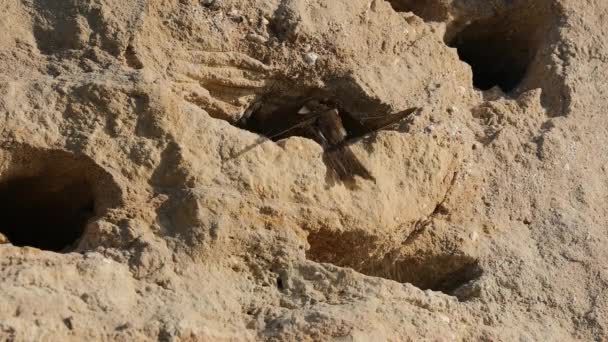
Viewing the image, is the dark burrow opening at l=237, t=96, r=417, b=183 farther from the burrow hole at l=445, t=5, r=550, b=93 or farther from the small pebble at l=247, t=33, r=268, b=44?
the burrow hole at l=445, t=5, r=550, b=93

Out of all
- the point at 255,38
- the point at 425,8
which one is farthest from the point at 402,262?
the point at 425,8

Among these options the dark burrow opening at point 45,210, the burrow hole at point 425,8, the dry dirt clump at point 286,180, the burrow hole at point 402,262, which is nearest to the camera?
the dry dirt clump at point 286,180

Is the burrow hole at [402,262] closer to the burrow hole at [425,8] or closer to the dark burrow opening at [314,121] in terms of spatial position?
the dark burrow opening at [314,121]

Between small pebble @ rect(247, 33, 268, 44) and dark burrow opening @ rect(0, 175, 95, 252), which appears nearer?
dark burrow opening @ rect(0, 175, 95, 252)

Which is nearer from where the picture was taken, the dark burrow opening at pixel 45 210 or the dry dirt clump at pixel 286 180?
the dry dirt clump at pixel 286 180

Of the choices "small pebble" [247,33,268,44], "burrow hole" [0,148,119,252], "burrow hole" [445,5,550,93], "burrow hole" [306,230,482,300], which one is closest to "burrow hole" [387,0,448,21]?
"burrow hole" [445,5,550,93]

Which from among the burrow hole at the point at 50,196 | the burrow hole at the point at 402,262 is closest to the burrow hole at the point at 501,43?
the burrow hole at the point at 402,262
